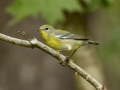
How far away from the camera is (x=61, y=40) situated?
350cm

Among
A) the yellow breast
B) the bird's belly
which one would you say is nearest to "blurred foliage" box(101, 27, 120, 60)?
the bird's belly

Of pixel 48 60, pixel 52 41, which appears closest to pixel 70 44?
pixel 52 41

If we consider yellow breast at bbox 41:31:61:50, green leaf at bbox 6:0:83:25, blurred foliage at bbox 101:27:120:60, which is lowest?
yellow breast at bbox 41:31:61:50

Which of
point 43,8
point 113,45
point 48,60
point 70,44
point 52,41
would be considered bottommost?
point 52,41

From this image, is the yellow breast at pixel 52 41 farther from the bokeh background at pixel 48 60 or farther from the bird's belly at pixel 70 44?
the bokeh background at pixel 48 60

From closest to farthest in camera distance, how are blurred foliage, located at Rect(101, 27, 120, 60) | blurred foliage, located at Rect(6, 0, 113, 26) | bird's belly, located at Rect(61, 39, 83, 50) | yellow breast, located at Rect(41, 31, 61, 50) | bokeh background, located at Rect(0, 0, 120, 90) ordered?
1. yellow breast, located at Rect(41, 31, 61, 50)
2. bird's belly, located at Rect(61, 39, 83, 50)
3. blurred foliage, located at Rect(6, 0, 113, 26)
4. blurred foliage, located at Rect(101, 27, 120, 60)
5. bokeh background, located at Rect(0, 0, 120, 90)

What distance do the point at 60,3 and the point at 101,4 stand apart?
24.6 inches

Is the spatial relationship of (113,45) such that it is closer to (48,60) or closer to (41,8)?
(41,8)

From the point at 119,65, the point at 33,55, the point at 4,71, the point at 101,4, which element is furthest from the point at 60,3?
the point at 119,65

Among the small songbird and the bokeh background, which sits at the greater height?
the bokeh background

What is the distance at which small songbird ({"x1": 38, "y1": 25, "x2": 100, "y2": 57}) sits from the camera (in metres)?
3.30

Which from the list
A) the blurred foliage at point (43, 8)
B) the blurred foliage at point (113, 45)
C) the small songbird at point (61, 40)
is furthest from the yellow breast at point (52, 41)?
the blurred foliage at point (113, 45)

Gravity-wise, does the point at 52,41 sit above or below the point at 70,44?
below

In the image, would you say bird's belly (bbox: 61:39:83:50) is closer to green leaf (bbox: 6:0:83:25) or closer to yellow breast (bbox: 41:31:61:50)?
yellow breast (bbox: 41:31:61:50)
